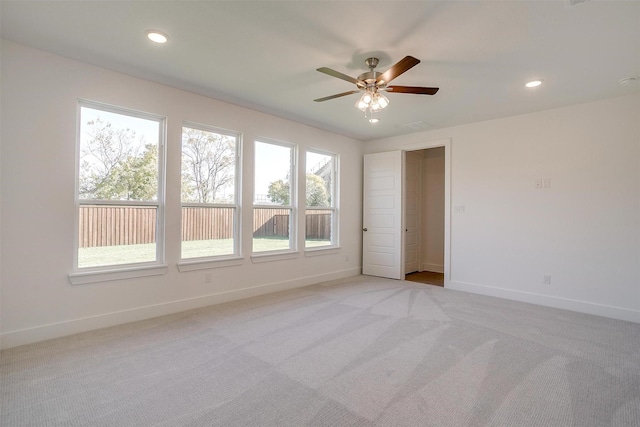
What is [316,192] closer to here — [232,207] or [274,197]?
[274,197]

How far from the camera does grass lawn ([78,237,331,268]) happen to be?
3120 millimetres

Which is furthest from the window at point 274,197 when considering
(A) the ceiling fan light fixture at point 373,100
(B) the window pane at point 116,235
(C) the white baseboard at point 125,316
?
(A) the ceiling fan light fixture at point 373,100

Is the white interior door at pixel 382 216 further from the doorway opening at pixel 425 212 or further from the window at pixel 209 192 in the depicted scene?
the window at pixel 209 192

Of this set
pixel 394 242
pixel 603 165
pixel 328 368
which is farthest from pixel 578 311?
pixel 328 368

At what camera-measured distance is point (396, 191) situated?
562 cm

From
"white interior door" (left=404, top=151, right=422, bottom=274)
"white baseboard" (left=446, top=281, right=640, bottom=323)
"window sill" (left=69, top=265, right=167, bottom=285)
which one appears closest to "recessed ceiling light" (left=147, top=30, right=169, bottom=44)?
"window sill" (left=69, top=265, right=167, bottom=285)

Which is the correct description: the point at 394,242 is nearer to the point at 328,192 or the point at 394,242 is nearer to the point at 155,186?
the point at 328,192

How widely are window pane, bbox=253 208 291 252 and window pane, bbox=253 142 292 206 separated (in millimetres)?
147

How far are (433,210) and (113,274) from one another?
591 cm

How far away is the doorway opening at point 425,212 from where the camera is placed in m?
6.45

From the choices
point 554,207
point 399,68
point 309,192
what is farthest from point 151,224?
point 554,207

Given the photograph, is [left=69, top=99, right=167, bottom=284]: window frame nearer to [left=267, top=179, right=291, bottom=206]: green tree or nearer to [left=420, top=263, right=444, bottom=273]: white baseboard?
[left=267, top=179, right=291, bottom=206]: green tree

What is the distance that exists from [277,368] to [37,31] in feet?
11.0

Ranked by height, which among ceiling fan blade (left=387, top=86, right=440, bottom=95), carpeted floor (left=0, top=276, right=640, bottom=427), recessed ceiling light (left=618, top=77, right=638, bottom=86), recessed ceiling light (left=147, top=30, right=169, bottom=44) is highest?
recessed ceiling light (left=147, top=30, right=169, bottom=44)
